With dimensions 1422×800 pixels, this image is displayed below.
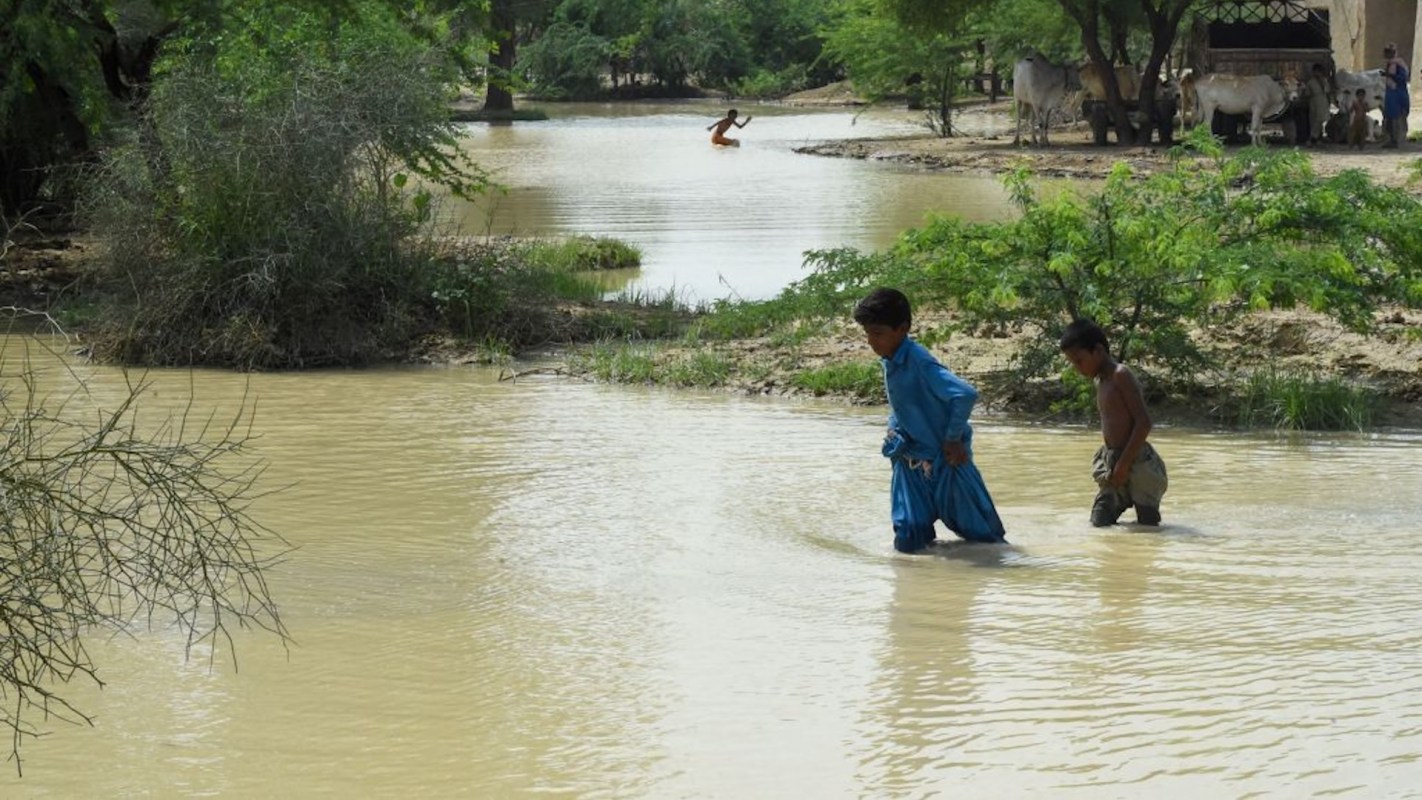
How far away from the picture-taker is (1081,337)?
7492 mm

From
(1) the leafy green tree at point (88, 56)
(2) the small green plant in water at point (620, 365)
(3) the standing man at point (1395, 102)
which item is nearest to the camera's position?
(2) the small green plant in water at point (620, 365)

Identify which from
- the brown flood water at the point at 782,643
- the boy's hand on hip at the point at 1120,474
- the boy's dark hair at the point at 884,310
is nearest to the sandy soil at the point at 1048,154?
the brown flood water at the point at 782,643

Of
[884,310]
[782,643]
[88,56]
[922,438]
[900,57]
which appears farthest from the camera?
[900,57]

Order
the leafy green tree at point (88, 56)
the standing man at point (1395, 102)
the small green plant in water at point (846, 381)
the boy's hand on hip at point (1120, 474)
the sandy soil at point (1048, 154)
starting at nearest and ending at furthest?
the boy's hand on hip at point (1120, 474)
the small green plant in water at point (846, 381)
the leafy green tree at point (88, 56)
the sandy soil at point (1048, 154)
the standing man at point (1395, 102)

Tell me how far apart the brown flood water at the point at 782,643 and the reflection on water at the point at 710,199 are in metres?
5.35

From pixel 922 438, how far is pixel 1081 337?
0.76 metres

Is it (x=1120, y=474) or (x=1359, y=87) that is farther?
(x=1359, y=87)

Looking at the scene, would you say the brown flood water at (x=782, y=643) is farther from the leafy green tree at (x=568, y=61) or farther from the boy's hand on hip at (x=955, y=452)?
the leafy green tree at (x=568, y=61)

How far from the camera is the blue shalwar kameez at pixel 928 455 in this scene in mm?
7227

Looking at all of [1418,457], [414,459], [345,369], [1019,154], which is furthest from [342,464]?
[1019,154]

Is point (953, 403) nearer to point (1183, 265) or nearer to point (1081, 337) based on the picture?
point (1081, 337)

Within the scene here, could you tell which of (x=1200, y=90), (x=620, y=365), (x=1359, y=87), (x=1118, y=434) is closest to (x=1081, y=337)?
(x=1118, y=434)

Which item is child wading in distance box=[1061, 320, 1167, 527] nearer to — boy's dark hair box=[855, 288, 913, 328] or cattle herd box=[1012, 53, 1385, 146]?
boy's dark hair box=[855, 288, 913, 328]

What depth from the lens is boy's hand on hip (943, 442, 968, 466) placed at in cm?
721
